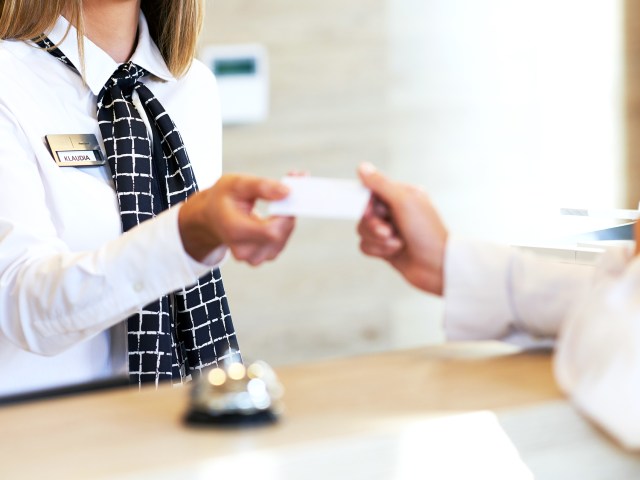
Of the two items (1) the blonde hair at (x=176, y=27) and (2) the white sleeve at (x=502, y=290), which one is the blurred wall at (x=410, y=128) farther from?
(2) the white sleeve at (x=502, y=290)

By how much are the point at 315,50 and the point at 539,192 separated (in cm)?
127

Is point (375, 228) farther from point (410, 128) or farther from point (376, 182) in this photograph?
point (410, 128)

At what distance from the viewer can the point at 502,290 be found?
1227 millimetres

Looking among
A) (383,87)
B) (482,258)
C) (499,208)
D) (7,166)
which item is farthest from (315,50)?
(482,258)

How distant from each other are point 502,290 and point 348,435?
427 millimetres

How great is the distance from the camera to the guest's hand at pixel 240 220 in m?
1.23

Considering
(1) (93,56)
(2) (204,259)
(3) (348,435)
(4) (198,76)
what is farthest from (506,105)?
(3) (348,435)

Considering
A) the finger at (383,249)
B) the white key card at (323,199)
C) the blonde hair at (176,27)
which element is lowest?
the finger at (383,249)

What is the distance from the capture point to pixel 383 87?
4.31m

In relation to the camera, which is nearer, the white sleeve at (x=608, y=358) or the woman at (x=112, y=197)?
the white sleeve at (x=608, y=358)

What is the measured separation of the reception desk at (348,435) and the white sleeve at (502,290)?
0.12m

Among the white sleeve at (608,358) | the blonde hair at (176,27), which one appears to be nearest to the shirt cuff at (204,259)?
the white sleeve at (608,358)

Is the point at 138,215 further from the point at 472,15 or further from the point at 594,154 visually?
the point at 594,154

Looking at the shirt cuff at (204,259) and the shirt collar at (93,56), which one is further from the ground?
the shirt collar at (93,56)
